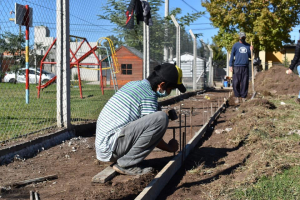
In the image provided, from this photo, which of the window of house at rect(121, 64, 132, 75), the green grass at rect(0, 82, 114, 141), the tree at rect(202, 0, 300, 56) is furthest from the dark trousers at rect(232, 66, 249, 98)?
→ the tree at rect(202, 0, 300, 56)

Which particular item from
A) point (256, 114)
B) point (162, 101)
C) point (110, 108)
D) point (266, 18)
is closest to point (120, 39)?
point (162, 101)

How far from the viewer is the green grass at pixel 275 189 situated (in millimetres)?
3230

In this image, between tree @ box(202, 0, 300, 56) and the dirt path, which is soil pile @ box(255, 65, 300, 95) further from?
the dirt path

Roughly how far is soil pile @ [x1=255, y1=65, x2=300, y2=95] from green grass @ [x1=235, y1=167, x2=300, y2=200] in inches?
521

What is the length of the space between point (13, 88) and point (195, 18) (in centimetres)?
1804

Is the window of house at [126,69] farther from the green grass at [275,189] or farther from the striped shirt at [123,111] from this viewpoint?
the green grass at [275,189]

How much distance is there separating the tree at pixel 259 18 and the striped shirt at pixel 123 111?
22462 mm

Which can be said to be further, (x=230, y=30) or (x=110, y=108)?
(x=230, y=30)

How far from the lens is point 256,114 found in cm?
741

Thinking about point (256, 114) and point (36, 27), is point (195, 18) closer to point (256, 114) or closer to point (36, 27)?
point (256, 114)

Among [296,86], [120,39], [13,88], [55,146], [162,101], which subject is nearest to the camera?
[55,146]

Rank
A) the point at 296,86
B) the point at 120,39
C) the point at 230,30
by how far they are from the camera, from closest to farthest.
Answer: the point at 120,39, the point at 296,86, the point at 230,30

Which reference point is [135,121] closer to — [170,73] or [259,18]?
[170,73]

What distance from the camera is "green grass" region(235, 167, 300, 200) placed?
3230 mm
